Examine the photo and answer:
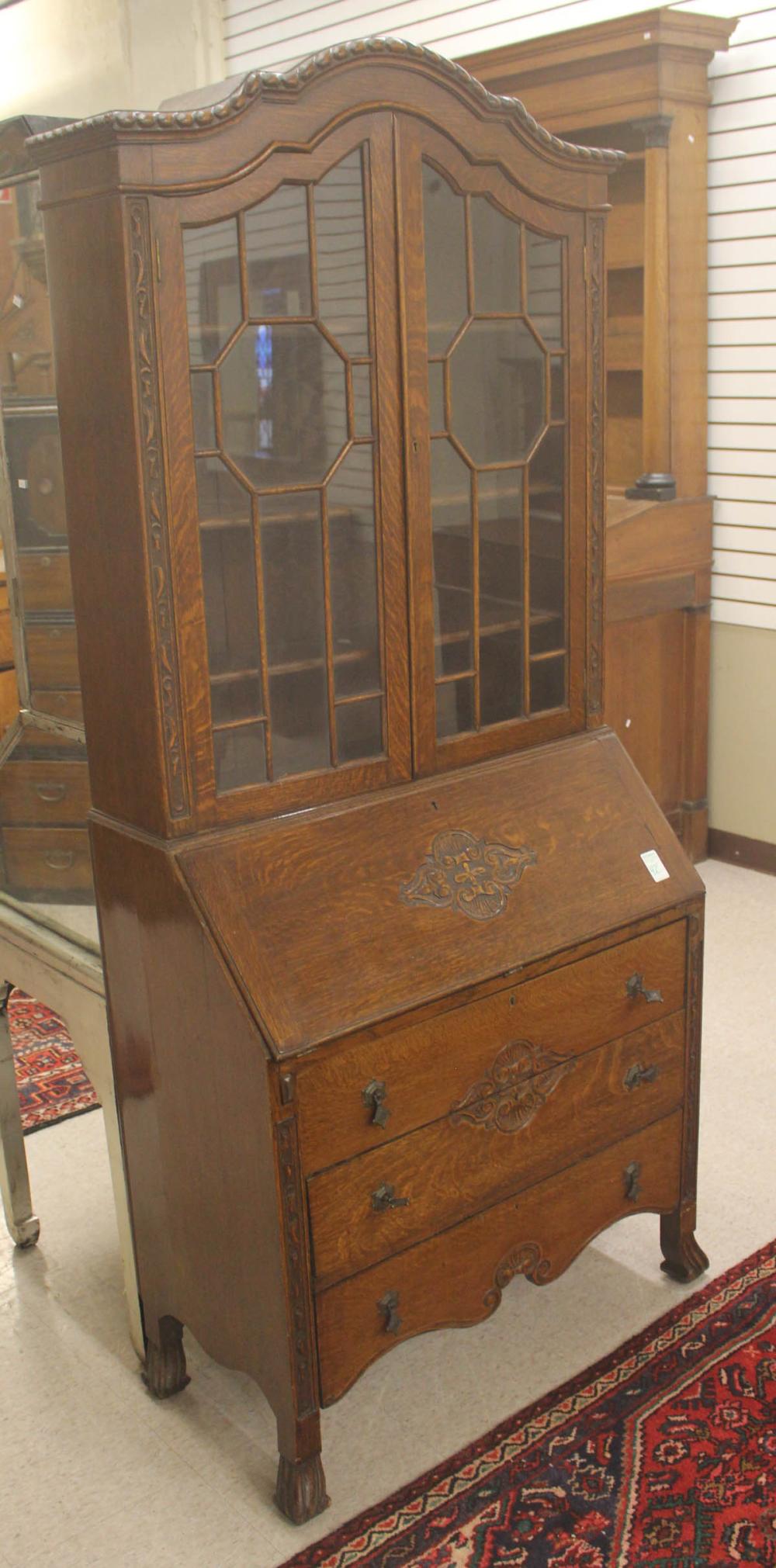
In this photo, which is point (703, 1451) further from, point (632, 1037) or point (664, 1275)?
point (632, 1037)

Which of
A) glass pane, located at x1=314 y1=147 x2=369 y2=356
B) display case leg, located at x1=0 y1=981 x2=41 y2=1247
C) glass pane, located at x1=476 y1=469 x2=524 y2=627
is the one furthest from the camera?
display case leg, located at x1=0 y1=981 x2=41 y2=1247

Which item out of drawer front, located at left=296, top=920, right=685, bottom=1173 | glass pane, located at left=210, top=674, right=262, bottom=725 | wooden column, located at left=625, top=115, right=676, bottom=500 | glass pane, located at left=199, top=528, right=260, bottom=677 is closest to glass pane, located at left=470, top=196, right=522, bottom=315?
glass pane, located at left=199, top=528, right=260, bottom=677

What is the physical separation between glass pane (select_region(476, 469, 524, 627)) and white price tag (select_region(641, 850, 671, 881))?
0.47 metres

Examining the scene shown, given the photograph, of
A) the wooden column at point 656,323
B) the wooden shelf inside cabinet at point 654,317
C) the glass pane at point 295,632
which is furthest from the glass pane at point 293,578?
the wooden column at point 656,323

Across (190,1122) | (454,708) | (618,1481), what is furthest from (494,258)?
(618,1481)

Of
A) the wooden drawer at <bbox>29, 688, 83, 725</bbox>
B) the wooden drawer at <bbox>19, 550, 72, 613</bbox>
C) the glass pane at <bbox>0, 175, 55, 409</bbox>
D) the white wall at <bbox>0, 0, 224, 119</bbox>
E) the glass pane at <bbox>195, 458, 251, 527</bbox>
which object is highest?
the white wall at <bbox>0, 0, 224, 119</bbox>

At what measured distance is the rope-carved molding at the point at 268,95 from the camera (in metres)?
1.79

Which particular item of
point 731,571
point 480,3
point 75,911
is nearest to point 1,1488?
point 75,911

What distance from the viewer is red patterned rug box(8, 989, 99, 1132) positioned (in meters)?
3.38

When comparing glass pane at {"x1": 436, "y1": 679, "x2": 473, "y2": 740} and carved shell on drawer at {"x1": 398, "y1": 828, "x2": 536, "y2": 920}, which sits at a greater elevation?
glass pane at {"x1": 436, "y1": 679, "x2": 473, "y2": 740}

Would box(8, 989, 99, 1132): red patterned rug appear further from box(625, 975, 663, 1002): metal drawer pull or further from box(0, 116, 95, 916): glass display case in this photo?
box(625, 975, 663, 1002): metal drawer pull

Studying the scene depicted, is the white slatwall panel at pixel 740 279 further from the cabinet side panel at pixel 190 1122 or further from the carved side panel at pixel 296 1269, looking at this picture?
the carved side panel at pixel 296 1269

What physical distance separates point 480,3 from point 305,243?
11.5 feet

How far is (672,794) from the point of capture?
467 cm
